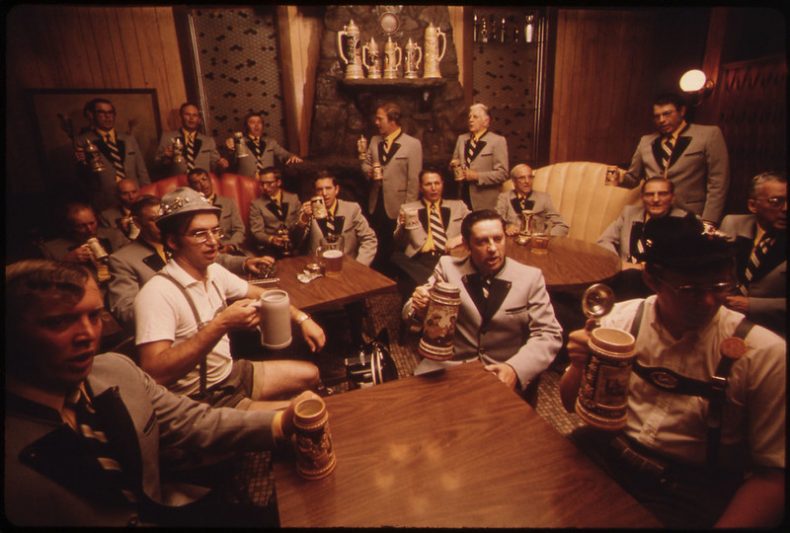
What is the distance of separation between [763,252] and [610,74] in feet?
17.9

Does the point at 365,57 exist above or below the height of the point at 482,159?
above

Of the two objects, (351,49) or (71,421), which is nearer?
(71,421)

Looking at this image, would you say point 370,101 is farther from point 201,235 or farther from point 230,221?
point 201,235

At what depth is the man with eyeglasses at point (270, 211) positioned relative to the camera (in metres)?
4.81

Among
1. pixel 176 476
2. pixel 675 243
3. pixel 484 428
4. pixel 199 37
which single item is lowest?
pixel 176 476

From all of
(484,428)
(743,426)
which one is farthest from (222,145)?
(743,426)

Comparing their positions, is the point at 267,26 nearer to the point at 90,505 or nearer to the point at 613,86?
the point at 613,86

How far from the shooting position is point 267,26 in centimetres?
611

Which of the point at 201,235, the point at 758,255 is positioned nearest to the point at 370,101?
the point at 201,235

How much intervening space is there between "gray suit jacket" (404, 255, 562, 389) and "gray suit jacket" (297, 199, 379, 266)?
6.28 ft

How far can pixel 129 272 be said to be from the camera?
2.77 metres

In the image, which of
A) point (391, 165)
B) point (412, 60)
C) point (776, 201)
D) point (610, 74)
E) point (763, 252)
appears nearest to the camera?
point (776, 201)

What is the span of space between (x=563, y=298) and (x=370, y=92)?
4.19 metres

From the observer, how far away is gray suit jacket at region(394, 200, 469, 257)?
4.24 meters
